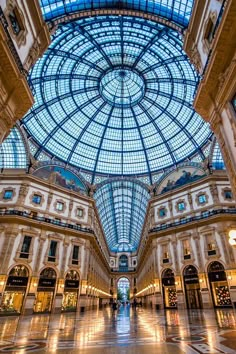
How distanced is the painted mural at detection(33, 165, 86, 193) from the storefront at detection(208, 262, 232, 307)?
80.6 feet

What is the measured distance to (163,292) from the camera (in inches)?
1284

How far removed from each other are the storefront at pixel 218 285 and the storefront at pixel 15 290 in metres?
24.0

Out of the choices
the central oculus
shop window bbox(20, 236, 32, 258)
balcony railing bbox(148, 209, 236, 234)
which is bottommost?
shop window bbox(20, 236, 32, 258)

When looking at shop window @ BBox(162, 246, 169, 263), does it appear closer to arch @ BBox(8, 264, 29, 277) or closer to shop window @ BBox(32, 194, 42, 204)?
arch @ BBox(8, 264, 29, 277)

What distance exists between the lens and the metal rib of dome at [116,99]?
31.6 m

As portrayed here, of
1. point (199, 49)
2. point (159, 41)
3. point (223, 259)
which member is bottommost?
point (223, 259)

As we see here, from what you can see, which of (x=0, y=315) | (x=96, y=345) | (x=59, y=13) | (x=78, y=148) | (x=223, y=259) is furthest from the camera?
(x=78, y=148)

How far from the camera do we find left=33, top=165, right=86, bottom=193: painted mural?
3555cm

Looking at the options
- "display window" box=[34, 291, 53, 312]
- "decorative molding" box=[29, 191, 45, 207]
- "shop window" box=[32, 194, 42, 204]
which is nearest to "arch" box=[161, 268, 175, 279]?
"display window" box=[34, 291, 53, 312]

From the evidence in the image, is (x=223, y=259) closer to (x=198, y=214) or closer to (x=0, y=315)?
(x=198, y=214)

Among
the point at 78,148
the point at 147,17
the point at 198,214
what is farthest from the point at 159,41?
the point at 198,214

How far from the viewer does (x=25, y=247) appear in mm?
28234

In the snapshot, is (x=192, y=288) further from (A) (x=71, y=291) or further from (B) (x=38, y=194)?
(B) (x=38, y=194)

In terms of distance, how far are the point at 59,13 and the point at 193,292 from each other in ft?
119
